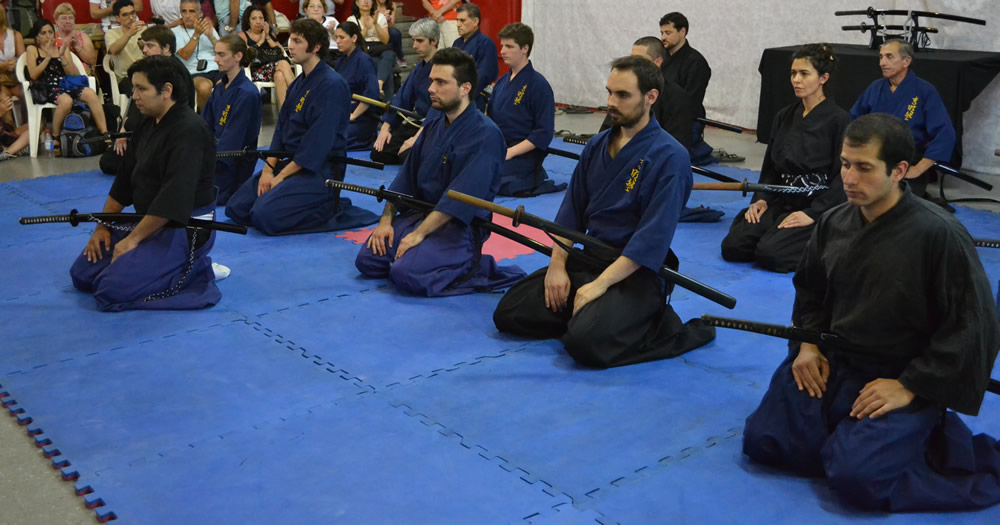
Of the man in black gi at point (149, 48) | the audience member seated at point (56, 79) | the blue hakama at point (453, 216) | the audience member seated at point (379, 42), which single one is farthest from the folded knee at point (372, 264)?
the audience member seated at point (379, 42)

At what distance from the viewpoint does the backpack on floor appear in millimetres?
9203

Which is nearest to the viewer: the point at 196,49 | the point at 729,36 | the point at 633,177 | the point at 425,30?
the point at 633,177

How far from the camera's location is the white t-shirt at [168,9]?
1126cm

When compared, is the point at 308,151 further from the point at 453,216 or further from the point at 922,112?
the point at 922,112

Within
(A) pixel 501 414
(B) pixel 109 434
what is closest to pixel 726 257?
(A) pixel 501 414

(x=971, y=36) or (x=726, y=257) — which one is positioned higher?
(x=971, y=36)

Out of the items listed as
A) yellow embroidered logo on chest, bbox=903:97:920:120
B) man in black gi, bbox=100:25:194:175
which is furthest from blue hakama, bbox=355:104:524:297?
yellow embroidered logo on chest, bbox=903:97:920:120

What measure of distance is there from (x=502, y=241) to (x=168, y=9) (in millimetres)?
6805

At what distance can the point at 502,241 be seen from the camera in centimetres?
648

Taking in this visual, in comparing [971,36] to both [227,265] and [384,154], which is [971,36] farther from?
[227,265]

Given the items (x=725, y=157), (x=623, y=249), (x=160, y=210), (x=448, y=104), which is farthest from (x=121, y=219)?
(x=725, y=157)

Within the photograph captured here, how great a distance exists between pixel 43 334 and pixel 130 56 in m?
6.18

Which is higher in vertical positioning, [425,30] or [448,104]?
[425,30]

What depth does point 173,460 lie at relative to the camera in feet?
11.3
